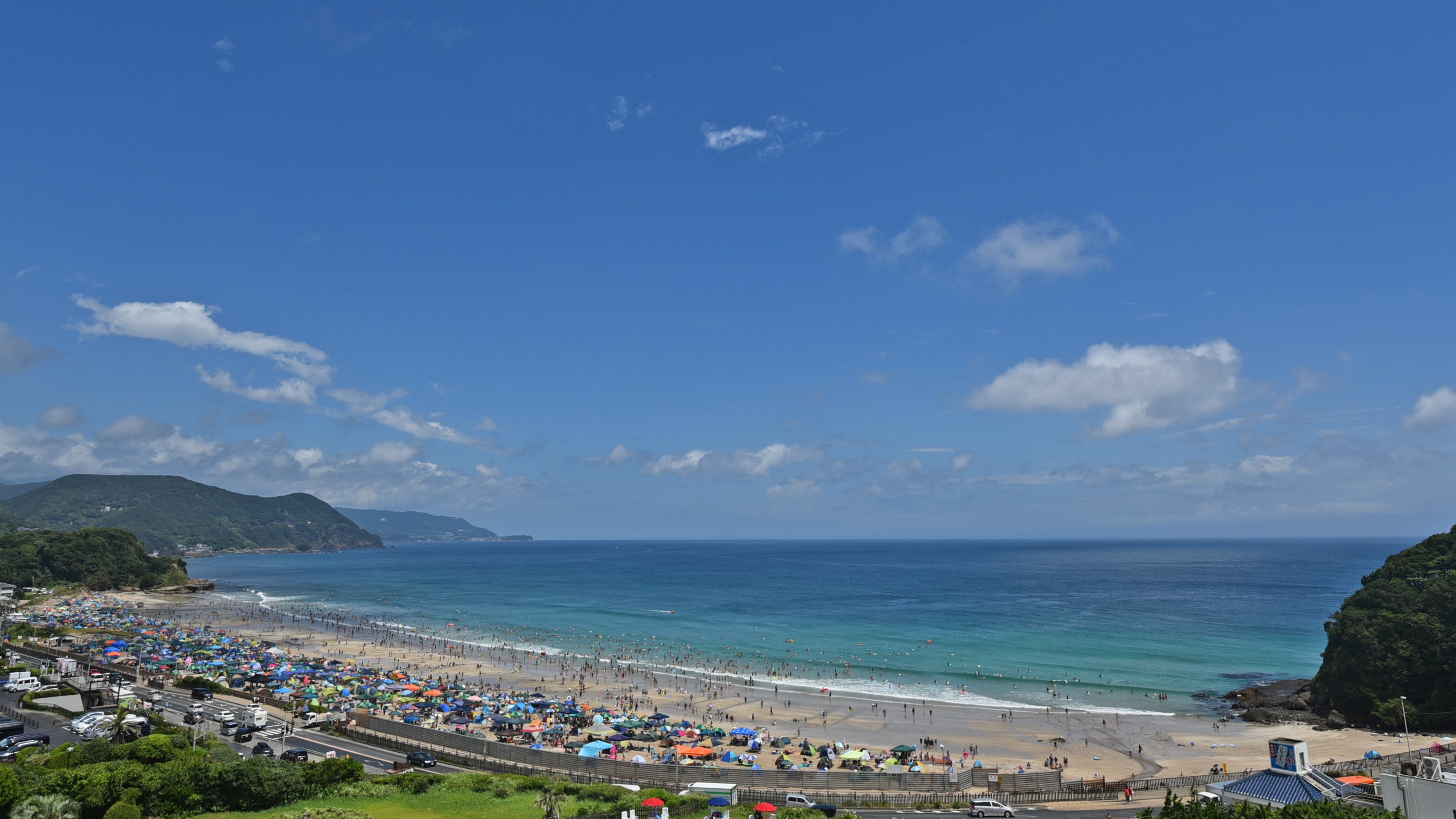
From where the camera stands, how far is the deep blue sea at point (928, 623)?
225 feet

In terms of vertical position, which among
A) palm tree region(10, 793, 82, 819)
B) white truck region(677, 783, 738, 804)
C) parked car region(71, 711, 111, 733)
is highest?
palm tree region(10, 793, 82, 819)

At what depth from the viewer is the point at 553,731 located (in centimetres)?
4653

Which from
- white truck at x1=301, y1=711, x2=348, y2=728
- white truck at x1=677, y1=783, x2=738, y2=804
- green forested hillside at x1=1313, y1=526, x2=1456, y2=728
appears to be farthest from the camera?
green forested hillside at x1=1313, y1=526, x2=1456, y2=728

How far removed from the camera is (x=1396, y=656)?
49.9m

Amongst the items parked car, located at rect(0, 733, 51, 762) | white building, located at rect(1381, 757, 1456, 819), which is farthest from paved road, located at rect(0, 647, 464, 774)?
white building, located at rect(1381, 757, 1456, 819)

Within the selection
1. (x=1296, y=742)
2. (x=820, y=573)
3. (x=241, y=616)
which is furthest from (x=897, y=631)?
(x=820, y=573)

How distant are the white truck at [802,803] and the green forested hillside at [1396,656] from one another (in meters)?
42.7

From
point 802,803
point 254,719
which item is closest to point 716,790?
point 802,803

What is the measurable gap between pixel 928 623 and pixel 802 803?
77.9 metres

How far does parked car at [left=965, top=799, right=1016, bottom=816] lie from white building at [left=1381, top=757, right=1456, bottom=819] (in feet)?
39.1

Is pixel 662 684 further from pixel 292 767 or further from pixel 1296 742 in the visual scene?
pixel 1296 742

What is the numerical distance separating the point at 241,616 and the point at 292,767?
94706 millimetres

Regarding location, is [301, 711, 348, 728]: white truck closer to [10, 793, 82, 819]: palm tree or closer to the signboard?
[10, 793, 82, 819]: palm tree

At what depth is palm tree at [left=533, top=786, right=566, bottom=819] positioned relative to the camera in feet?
68.7
